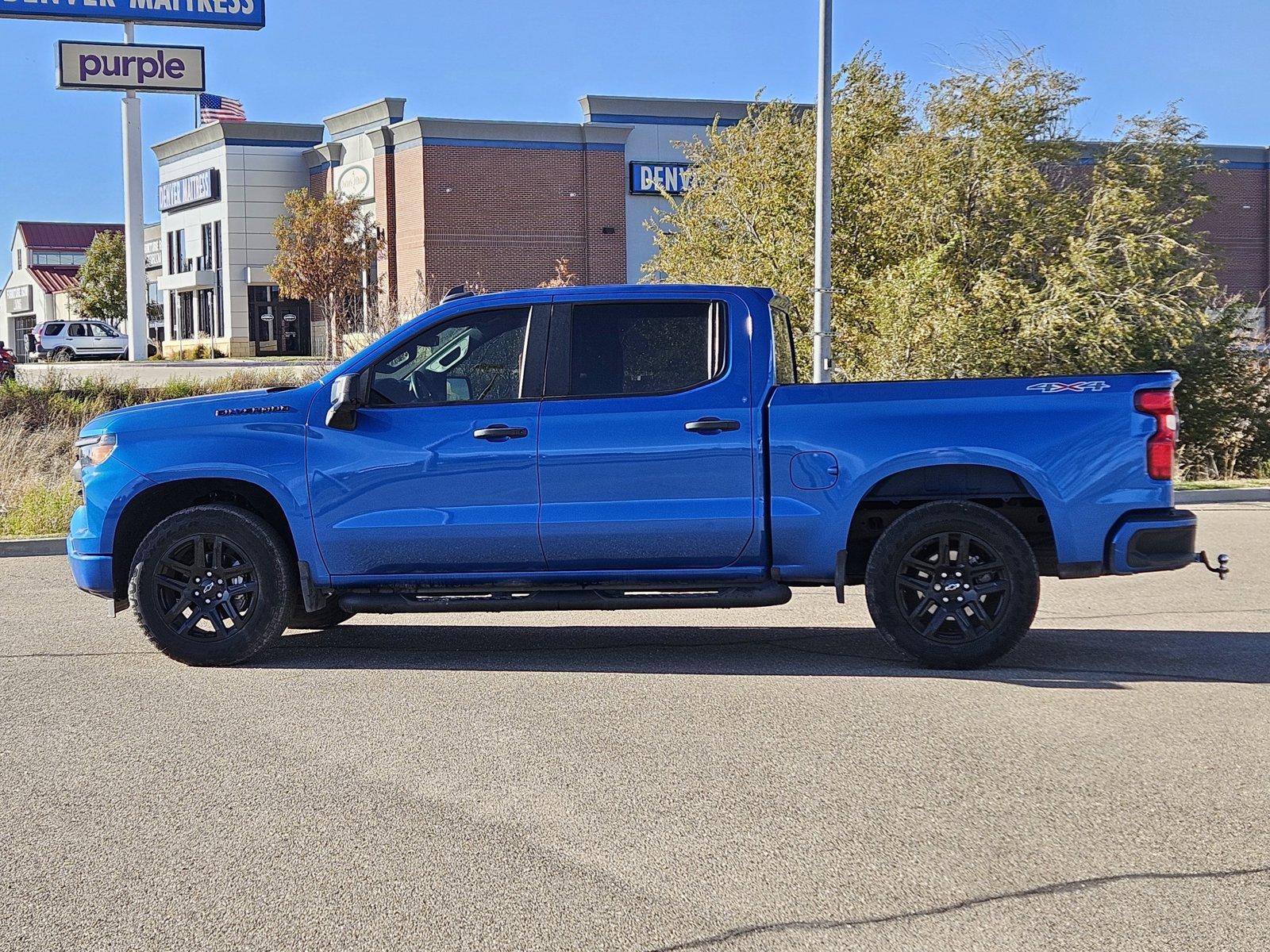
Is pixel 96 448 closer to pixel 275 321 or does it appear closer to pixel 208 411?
pixel 208 411

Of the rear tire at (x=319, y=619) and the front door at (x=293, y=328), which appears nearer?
the rear tire at (x=319, y=619)

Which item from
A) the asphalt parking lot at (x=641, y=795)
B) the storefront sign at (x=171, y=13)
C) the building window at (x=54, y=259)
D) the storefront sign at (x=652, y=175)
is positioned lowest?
the asphalt parking lot at (x=641, y=795)

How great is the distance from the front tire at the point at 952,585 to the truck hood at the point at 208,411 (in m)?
3.28

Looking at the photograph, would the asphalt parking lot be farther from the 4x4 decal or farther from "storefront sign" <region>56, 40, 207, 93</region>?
"storefront sign" <region>56, 40, 207, 93</region>

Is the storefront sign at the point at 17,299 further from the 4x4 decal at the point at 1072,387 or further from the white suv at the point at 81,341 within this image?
the 4x4 decal at the point at 1072,387

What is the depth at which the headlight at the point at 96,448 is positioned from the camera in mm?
8008

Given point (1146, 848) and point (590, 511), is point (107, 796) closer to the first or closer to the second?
point (590, 511)

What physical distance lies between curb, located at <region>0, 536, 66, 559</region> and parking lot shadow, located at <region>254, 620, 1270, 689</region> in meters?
5.57

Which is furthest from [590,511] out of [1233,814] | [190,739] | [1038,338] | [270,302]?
[270,302]

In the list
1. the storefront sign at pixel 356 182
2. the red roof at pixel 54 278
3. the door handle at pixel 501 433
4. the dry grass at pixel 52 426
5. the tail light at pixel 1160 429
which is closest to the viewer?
the tail light at pixel 1160 429

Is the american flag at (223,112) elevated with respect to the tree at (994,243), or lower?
elevated

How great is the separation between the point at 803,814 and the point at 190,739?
2836mm

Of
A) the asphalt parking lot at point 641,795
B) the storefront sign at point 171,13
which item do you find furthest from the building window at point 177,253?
the asphalt parking lot at point 641,795

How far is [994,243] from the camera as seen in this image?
21375 mm
